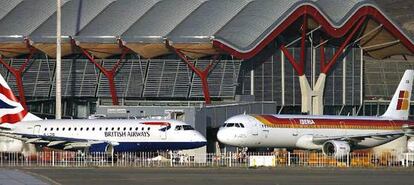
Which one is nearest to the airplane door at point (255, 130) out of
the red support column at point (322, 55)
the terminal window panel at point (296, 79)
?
the terminal window panel at point (296, 79)

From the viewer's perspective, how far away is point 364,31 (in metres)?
131

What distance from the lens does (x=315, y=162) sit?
82.5 meters

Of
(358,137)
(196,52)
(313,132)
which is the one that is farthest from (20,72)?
(358,137)

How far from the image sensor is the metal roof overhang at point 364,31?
385 ft

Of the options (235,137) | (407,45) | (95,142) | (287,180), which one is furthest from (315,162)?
(407,45)

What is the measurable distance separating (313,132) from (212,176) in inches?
1189

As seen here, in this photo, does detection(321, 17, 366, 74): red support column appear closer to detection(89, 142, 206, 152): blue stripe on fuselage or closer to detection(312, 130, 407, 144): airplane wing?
detection(312, 130, 407, 144): airplane wing

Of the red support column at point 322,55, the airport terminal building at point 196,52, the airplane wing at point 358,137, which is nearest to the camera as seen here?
the airplane wing at point 358,137

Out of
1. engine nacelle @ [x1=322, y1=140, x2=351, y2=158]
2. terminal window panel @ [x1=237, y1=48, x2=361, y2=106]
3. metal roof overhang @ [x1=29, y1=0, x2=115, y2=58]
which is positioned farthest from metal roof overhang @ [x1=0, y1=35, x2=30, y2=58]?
engine nacelle @ [x1=322, y1=140, x2=351, y2=158]

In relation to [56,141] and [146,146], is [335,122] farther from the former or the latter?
[56,141]

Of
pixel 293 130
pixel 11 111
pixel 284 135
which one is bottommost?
pixel 284 135

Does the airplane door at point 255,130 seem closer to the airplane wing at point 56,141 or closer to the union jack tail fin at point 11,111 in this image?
the airplane wing at point 56,141

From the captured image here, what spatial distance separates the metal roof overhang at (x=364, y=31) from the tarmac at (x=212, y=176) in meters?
44.2

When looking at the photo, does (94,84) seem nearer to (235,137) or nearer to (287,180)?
(235,137)
